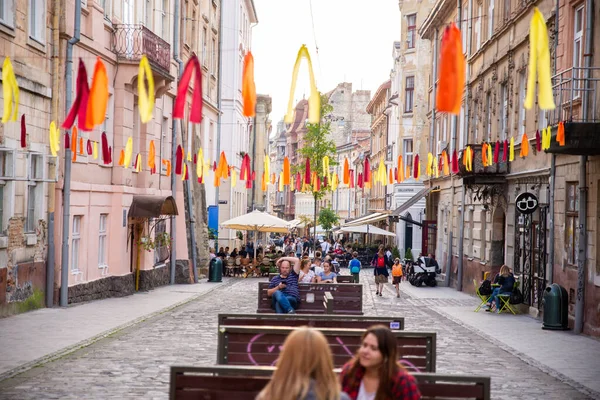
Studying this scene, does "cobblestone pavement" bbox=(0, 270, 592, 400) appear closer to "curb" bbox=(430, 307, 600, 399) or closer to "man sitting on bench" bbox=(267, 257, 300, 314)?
"curb" bbox=(430, 307, 600, 399)

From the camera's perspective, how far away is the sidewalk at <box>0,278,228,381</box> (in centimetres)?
1445

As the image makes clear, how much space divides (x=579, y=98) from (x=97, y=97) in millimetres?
11974

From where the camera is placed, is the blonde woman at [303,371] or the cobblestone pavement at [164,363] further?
the cobblestone pavement at [164,363]

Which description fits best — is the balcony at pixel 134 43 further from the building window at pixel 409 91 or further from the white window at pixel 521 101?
the building window at pixel 409 91

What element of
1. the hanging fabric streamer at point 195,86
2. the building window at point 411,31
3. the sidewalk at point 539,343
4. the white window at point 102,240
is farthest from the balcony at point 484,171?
the building window at point 411,31

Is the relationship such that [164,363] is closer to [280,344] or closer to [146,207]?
[280,344]

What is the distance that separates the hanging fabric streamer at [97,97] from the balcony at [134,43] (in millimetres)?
14902

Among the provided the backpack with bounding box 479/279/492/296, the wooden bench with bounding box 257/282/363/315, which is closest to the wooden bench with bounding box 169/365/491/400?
the wooden bench with bounding box 257/282/363/315

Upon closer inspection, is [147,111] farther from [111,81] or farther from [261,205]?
[261,205]

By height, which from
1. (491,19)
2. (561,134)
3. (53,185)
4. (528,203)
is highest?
(491,19)

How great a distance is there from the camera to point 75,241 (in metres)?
24.7

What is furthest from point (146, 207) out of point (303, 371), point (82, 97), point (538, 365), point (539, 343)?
point (303, 371)

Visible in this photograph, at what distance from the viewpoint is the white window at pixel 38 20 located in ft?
71.1

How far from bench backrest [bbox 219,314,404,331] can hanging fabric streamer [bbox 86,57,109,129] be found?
301cm
